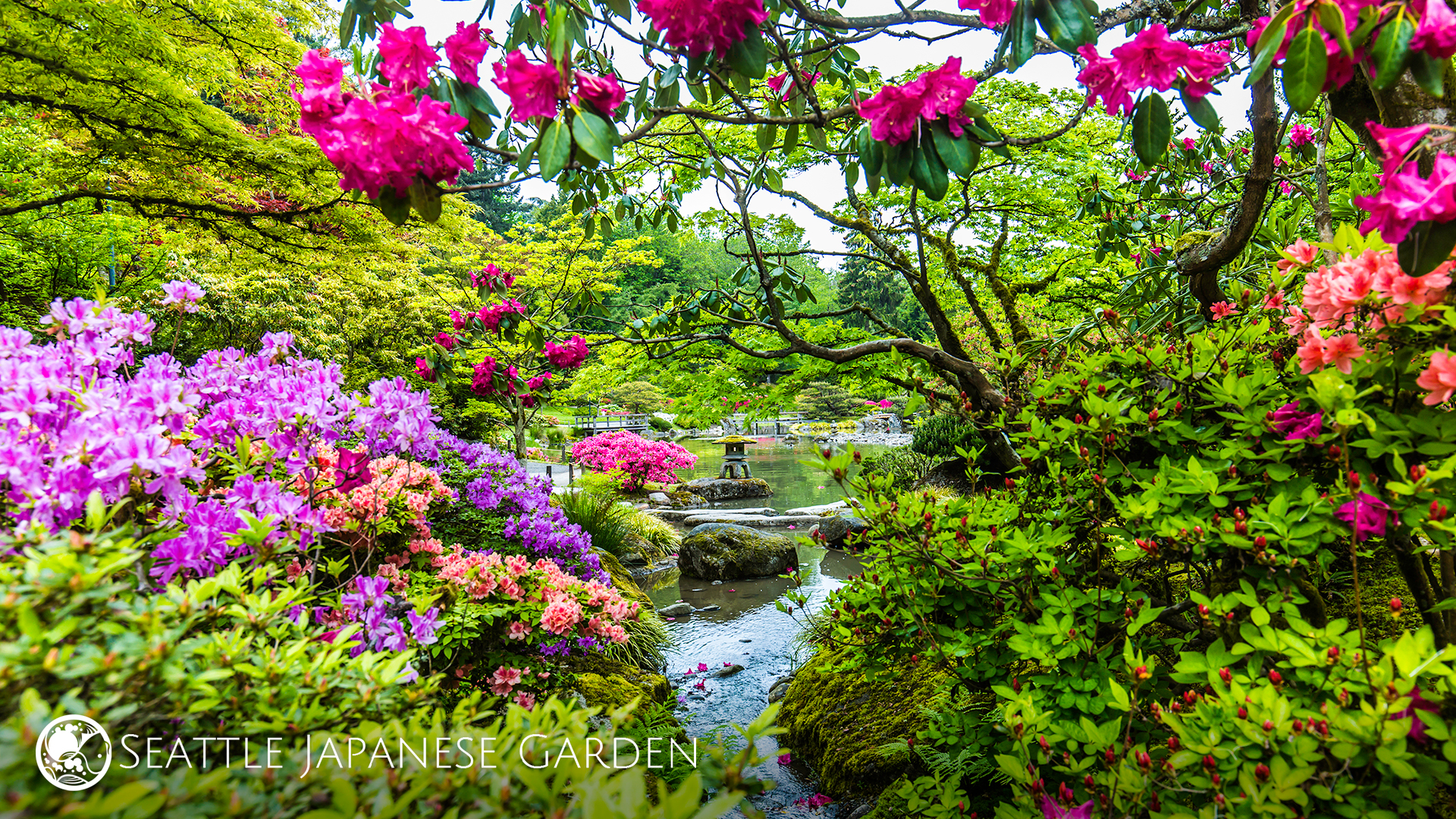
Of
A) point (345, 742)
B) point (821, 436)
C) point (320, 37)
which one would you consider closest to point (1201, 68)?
point (345, 742)

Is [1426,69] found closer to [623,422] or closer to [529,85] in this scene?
[529,85]

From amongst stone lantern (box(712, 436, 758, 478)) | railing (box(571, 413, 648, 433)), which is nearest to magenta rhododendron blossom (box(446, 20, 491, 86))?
stone lantern (box(712, 436, 758, 478))

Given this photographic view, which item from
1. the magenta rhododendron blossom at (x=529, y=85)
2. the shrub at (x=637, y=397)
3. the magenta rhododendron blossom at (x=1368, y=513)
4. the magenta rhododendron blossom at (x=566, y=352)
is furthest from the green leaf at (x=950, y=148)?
the shrub at (x=637, y=397)

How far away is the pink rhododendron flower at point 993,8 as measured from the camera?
49.6 inches

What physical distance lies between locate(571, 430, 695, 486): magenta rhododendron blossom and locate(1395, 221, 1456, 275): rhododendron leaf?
8.99 meters

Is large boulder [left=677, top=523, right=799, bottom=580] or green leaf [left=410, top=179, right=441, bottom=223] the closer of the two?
green leaf [left=410, top=179, right=441, bottom=223]

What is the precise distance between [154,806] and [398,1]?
5.44ft

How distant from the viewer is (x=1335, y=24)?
31.9 inches

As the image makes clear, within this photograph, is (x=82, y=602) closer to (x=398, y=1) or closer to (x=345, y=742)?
(x=345, y=742)

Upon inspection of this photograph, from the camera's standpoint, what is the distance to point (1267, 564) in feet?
3.65

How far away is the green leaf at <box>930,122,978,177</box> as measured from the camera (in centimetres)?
112

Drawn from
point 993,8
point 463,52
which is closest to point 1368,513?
point 993,8

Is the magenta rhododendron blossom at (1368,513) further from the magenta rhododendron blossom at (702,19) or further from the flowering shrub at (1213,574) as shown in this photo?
the magenta rhododendron blossom at (702,19)

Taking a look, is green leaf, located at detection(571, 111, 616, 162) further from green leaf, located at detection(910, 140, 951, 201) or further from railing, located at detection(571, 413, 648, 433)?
railing, located at detection(571, 413, 648, 433)
